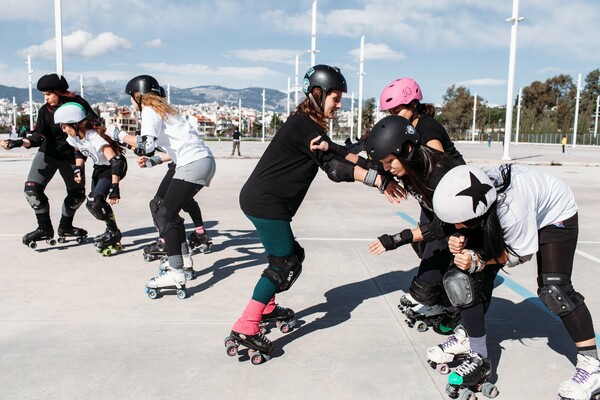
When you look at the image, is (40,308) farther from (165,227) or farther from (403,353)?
(403,353)

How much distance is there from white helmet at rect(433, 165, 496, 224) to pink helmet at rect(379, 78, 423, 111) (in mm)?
1367

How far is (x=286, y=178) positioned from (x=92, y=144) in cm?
329

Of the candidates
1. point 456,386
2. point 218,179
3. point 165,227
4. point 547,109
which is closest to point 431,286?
point 456,386

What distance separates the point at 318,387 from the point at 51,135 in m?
4.82

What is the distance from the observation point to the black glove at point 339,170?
3.08 m

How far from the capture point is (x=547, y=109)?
9550 centimetres

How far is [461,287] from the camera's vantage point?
109 inches

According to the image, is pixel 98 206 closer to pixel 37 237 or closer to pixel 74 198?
pixel 74 198

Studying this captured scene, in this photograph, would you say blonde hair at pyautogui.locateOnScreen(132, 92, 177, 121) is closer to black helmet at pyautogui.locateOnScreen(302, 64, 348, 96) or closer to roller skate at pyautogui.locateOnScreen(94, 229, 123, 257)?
black helmet at pyautogui.locateOnScreen(302, 64, 348, 96)

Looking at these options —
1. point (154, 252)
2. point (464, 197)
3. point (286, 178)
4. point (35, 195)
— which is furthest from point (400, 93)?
point (35, 195)

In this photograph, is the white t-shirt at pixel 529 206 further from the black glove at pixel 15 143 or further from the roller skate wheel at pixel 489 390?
the black glove at pixel 15 143

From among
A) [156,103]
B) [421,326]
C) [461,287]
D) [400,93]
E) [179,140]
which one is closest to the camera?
[461,287]

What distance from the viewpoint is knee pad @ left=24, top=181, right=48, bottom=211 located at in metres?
6.15

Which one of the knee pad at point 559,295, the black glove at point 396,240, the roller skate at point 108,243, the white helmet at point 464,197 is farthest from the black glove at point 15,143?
the knee pad at point 559,295
